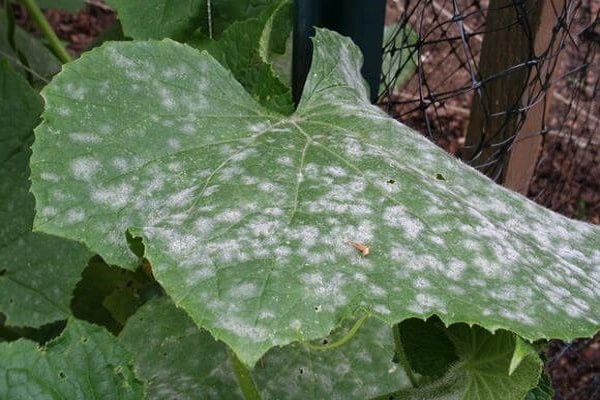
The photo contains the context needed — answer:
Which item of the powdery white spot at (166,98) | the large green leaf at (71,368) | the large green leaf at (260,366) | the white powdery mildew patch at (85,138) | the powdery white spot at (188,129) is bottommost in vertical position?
the large green leaf at (260,366)

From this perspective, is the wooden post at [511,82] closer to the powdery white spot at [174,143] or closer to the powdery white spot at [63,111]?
the powdery white spot at [174,143]

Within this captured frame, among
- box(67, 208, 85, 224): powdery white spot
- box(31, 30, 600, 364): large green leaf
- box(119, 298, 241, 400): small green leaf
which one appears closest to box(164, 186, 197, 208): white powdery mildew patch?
box(31, 30, 600, 364): large green leaf

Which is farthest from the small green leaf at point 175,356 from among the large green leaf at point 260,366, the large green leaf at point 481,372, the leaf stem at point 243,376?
the large green leaf at point 481,372

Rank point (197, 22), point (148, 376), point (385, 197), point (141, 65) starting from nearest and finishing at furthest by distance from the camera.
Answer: point (385, 197)
point (141, 65)
point (148, 376)
point (197, 22)

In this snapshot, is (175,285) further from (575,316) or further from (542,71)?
(542,71)

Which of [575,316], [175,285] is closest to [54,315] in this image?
[175,285]

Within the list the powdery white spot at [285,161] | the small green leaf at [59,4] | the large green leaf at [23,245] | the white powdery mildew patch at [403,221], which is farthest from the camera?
the small green leaf at [59,4]

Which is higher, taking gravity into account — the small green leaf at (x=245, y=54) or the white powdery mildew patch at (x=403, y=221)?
the small green leaf at (x=245, y=54)

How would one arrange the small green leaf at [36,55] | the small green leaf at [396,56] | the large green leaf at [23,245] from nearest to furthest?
the large green leaf at [23,245]
the small green leaf at [396,56]
the small green leaf at [36,55]
